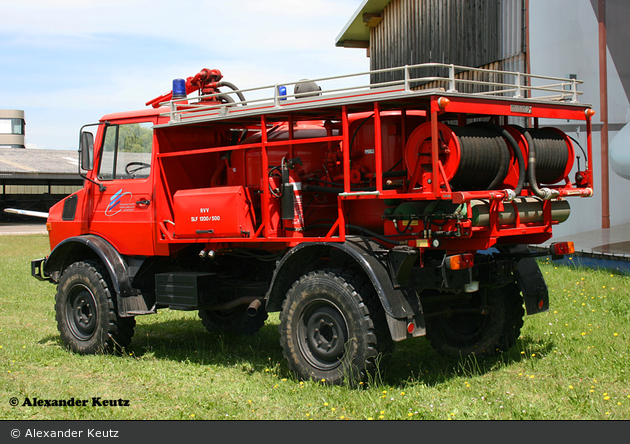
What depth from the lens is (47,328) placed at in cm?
924

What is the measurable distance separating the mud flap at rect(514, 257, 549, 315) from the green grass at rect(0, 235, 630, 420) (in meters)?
0.55

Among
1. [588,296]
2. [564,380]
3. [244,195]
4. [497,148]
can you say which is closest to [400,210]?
[497,148]

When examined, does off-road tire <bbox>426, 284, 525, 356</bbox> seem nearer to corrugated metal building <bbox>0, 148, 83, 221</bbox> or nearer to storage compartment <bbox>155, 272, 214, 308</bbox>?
storage compartment <bbox>155, 272, 214, 308</bbox>

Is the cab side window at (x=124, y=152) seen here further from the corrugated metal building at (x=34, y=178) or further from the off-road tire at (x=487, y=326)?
the corrugated metal building at (x=34, y=178)

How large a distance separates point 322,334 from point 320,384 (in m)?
0.45

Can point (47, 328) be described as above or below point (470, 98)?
below

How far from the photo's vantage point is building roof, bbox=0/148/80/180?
3431 cm

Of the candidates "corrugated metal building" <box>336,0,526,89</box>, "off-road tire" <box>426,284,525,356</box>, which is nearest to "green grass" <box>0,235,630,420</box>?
"off-road tire" <box>426,284,525,356</box>

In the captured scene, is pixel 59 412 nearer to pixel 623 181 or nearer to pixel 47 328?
pixel 47 328

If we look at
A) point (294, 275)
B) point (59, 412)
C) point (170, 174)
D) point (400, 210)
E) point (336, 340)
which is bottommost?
point (59, 412)

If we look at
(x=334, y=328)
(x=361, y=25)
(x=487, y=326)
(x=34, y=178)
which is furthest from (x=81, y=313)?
(x=34, y=178)

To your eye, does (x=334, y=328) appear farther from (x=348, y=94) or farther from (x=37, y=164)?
(x=37, y=164)

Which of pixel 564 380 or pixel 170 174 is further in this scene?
pixel 170 174

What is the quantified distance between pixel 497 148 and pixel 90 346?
5.11 metres
